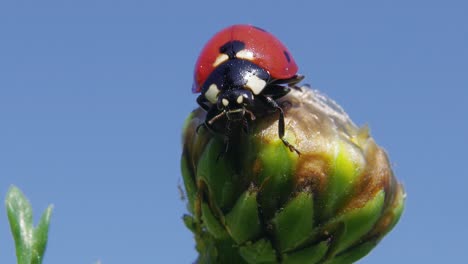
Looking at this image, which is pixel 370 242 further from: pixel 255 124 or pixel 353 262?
pixel 255 124

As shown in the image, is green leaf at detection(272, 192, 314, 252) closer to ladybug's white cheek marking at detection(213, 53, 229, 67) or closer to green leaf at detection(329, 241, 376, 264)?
green leaf at detection(329, 241, 376, 264)

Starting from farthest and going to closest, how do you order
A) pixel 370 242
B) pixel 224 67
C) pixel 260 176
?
1. pixel 224 67
2. pixel 370 242
3. pixel 260 176

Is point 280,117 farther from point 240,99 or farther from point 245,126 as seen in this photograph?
point 240,99

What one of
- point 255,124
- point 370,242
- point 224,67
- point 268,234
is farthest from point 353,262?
point 224,67

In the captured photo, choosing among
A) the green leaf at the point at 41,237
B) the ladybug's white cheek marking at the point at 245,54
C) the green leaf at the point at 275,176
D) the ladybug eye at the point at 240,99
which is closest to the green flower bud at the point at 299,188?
the green leaf at the point at 275,176

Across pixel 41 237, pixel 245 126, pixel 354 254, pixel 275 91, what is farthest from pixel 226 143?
pixel 41 237

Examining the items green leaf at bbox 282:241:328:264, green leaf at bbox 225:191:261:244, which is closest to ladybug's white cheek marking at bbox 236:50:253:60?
green leaf at bbox 225:191:261:244
